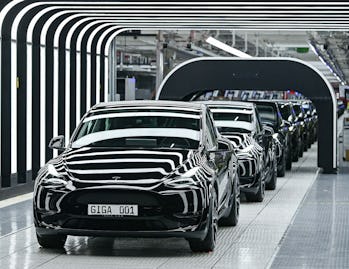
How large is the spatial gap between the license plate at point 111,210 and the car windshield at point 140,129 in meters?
1.26

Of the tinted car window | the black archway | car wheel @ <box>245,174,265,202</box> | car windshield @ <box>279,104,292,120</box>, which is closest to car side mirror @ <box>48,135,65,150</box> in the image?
car wheel @ <box>245,174,265,202</box>

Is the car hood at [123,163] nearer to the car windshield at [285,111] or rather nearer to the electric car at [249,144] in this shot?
the electric car at [249,144]

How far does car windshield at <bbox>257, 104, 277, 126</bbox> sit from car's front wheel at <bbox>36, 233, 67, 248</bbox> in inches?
521

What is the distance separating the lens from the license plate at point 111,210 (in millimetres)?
10000

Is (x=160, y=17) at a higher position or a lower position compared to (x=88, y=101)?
higher

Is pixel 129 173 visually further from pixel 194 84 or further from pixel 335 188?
pixel 194 84

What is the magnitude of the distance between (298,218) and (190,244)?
3782 millimetres

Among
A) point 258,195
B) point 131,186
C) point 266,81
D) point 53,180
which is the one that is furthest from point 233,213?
point 266,81

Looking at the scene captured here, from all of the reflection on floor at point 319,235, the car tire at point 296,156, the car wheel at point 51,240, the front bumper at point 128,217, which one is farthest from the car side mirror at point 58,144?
the car tire at point 296,156

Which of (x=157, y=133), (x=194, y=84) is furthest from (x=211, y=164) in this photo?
(x=194, y=84)

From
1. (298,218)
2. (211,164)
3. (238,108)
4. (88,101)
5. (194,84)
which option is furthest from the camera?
(194,84)

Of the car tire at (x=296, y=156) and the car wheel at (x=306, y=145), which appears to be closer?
the car tire at (x=296, y=156)

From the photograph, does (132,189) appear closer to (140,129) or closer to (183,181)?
(183,181)

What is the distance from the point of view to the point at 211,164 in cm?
1112
